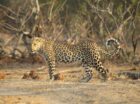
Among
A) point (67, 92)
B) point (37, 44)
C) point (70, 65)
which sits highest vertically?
point (37, 44)

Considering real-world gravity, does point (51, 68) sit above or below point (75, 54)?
below

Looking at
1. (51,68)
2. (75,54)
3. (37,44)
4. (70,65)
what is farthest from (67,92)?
(70,65)

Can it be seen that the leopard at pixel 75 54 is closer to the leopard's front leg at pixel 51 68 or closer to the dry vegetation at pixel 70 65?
the leopard's front leg at pixel 51 68

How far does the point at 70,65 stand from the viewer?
75.6 ft

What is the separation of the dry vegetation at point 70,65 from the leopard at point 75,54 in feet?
1.16

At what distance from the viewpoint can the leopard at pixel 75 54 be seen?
17.0 m

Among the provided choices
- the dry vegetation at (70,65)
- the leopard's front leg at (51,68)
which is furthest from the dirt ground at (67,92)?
the leopard's front leg at (51,68)

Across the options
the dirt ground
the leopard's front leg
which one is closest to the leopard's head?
the leopard's front leg

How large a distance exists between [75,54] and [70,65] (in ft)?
19.1

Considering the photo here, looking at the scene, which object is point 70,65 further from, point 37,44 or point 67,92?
point 67,92

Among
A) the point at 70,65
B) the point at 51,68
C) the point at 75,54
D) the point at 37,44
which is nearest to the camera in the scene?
the point at 51,68

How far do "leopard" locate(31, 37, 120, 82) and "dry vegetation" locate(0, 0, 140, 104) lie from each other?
355 millimetres

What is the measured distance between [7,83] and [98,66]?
9.36 ft

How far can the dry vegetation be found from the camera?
→ 13.6 m
